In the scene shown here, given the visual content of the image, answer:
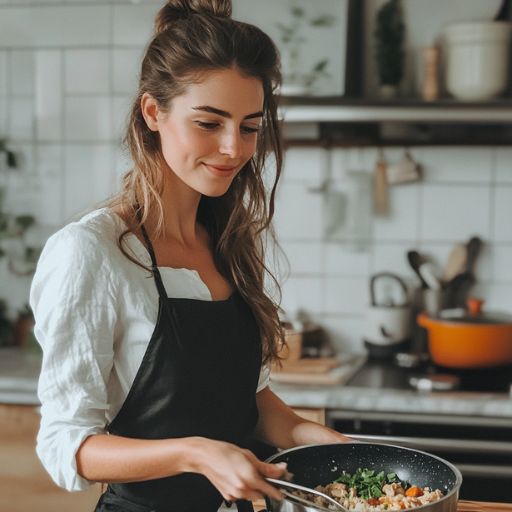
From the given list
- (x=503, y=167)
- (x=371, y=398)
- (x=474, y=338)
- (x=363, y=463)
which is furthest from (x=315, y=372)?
(x=363, y=463)

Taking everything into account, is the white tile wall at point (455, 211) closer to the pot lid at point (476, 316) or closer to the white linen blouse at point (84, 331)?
the pot lid at point (476, 316)

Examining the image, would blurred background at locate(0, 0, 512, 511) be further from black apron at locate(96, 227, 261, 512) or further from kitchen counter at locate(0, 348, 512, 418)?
black apron at locate(96, 227, 261, 512)

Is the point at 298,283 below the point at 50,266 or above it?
below

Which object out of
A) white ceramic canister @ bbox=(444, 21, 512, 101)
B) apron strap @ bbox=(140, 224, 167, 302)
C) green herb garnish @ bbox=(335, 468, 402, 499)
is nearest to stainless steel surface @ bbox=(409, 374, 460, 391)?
white ceramic canister @ bbox=(444, 21, 512, 101)

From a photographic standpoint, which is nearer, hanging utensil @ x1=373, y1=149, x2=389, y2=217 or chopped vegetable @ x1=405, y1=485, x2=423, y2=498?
chopped vegetable @ x1=405, y1=485, x2=423, y2=498

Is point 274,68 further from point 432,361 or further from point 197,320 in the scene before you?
point 432,361

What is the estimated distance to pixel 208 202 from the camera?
171cm

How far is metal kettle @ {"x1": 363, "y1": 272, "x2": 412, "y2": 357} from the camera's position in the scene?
2.82 meters

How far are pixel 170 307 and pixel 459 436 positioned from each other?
1235 mm

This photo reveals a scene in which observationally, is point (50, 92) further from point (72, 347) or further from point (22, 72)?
point (72, 347)

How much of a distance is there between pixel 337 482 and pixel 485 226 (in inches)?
65.5

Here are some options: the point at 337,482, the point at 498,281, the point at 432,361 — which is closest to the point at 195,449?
the point at 337,482

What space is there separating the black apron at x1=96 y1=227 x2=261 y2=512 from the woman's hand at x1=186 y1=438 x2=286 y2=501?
0.26 meters

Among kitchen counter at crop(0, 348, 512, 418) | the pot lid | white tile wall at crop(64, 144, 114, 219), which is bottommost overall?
kitchen counter at crop(0, 348, 512, 418)
